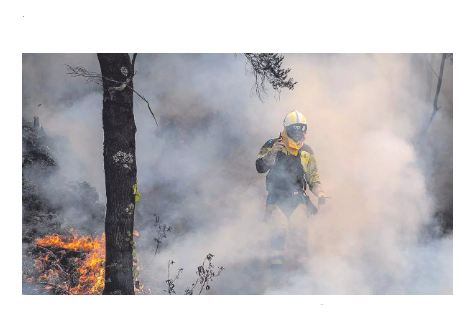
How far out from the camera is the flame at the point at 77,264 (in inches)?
186

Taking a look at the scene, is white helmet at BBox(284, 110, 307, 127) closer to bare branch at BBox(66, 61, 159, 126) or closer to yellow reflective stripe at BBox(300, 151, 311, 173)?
yellow reflective stripe at BBox(300, 151, 311, 173)

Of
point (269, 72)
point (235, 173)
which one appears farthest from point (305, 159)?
point (269, 72)

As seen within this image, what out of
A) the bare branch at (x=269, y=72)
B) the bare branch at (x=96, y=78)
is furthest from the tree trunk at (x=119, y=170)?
the bare branch at (x=269, y=72)

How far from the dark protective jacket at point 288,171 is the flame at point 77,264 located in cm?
124

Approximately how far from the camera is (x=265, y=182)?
4.77 m

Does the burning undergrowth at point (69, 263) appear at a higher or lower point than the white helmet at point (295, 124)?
lower

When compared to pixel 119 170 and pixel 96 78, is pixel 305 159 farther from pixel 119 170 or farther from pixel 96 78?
pixel 96 78

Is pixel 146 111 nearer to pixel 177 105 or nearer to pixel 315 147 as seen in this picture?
pixel 177 105

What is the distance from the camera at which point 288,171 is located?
4.82 m

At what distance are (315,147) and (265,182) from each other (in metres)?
0.43

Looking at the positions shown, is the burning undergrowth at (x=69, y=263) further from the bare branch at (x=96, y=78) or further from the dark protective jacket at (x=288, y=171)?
the dark protective jacket at (x=288, y=171)

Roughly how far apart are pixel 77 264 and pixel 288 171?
163 centimetres
